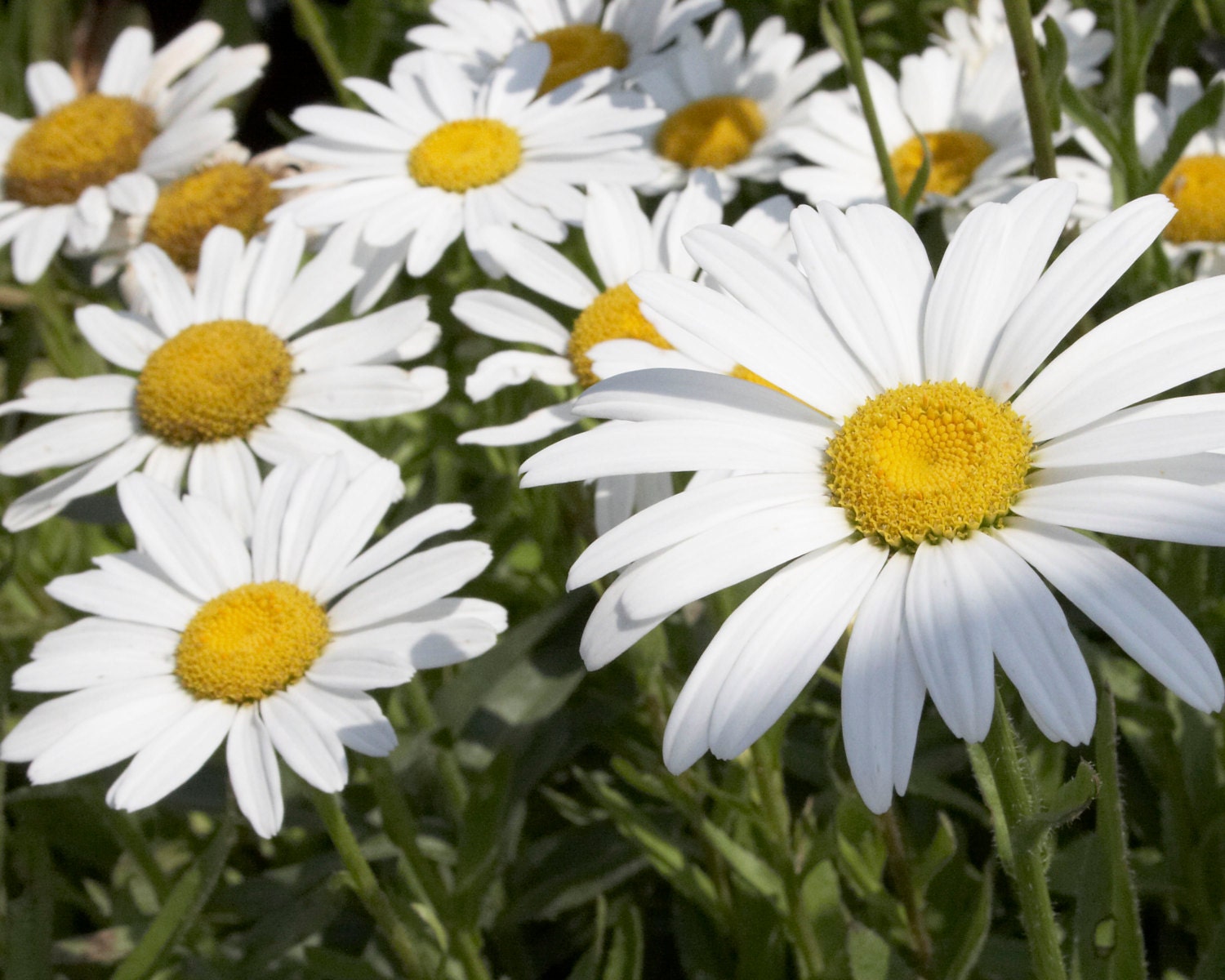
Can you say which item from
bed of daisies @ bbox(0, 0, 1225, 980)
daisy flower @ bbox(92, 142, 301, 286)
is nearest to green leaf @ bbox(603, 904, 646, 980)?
bed of daisies @ bbox(0, 0, 1225, 980)

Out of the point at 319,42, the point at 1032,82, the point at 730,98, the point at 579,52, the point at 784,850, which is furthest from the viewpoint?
the point at 730,98

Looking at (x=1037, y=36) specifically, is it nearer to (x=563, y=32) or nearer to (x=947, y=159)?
(x=947, y=159)

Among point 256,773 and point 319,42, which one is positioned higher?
point 319,42

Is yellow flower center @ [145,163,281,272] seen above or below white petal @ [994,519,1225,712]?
above

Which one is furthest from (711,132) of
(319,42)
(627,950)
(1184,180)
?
(627,950)

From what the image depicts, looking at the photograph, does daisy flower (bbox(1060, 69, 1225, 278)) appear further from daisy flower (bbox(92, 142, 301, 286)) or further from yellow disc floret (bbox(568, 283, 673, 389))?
daisy flower (bbox(92, 142, 301, 286))

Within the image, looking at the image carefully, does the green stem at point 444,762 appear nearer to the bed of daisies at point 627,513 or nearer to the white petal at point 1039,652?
the bed of daisies at point 627,513
